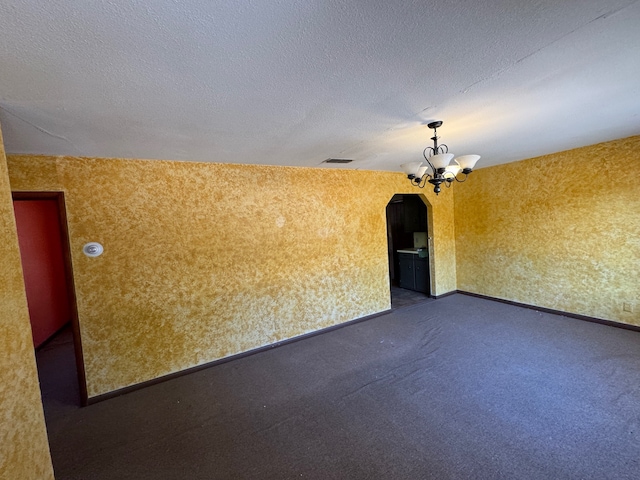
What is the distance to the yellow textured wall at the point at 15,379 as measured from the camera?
1145 millimetres

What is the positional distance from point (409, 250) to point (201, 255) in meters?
4.23

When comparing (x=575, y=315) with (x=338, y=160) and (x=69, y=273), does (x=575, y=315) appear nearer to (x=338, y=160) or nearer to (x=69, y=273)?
(x=338, y=160)

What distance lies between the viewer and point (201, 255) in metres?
3.04

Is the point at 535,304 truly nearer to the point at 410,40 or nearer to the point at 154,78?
the point at 410,40

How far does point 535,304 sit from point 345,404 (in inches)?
146

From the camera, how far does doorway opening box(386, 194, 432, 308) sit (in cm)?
534

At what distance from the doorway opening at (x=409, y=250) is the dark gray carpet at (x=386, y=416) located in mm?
1968

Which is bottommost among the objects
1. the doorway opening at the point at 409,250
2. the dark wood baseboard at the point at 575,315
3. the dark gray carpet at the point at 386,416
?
the dark gray carpet at the point at 386,416

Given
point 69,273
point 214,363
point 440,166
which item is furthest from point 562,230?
point 69,273

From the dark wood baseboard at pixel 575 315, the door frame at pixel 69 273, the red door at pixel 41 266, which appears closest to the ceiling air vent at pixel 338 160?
the door frame at pixel 69 273

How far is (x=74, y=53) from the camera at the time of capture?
1146mm

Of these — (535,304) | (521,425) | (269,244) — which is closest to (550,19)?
(521,425)

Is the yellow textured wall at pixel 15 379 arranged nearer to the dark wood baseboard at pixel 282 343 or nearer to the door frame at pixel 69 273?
the door frame at pixel 69 273

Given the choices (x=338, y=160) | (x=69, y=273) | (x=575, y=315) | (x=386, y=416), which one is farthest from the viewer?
(x=575, y=315)
